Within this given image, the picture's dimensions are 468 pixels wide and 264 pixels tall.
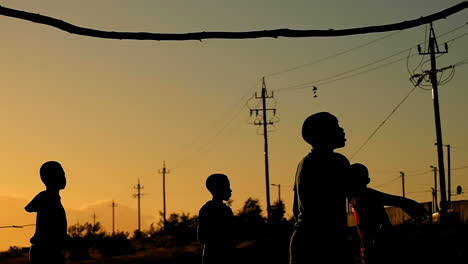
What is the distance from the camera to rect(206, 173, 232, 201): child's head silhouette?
1058 cm

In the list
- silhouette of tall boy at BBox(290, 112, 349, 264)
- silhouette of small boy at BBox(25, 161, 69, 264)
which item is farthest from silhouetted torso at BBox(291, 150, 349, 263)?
silhouette of small boy at BBox(25, 161, 69, 264)

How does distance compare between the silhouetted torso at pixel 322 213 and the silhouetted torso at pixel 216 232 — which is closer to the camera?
the silhouetted torso at pixel 322 213

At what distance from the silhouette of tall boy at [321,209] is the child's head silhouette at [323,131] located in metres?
0.01

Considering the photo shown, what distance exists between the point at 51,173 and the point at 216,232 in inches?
90.5

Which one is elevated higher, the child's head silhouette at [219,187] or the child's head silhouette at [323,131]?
the child's head silhouette at [323,131]

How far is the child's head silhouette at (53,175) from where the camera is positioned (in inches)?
335

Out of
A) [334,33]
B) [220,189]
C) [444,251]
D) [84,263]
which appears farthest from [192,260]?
[334,33]

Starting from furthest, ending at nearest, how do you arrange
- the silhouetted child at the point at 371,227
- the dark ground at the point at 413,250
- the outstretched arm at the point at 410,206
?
the dark ground at the point at 413,250 < the silhouetted child at the point at 371,227 < the outstretched arm at the point at 410,206

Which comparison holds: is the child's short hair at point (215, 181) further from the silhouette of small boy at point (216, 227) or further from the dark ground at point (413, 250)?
the dark ground at point (413, 250)

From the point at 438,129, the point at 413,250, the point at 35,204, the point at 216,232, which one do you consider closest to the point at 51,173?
the point at 35,204

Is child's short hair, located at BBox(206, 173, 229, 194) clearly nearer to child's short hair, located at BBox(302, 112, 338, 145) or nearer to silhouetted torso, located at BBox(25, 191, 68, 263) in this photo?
silhouetted torso, located at BBox(25, 191, 68, 263)

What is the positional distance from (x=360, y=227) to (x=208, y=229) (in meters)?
1.78

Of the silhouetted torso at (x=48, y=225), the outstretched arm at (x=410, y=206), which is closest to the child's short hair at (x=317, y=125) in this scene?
the outstretched arm at (x=410, y=206)

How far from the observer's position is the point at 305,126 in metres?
6.27
